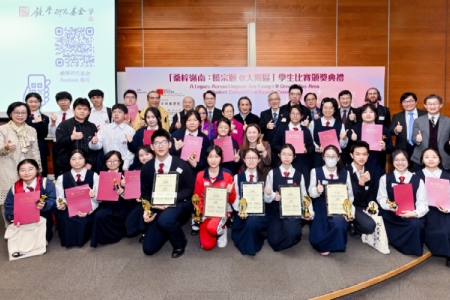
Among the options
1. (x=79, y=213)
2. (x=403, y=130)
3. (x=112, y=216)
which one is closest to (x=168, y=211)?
(x=112, y=216)

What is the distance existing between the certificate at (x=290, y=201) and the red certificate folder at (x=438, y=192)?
1.29 metres

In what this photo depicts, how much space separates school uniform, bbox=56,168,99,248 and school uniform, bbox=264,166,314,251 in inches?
75.0

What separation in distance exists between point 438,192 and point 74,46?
5888 millimetres

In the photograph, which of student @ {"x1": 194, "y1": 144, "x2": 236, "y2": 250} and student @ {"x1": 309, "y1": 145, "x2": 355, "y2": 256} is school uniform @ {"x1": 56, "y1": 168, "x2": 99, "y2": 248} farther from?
student @ {"x1": 309, "y1": 145, "x2": 355, "y2": 256}

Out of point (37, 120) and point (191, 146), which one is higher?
point (37, 120)

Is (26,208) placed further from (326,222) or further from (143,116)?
(326,222)

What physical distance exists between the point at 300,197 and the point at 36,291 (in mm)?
2499

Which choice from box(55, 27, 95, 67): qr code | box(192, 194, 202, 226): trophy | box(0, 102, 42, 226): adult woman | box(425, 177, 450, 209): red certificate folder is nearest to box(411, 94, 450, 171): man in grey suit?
box(425, 177, 450, 209): red certificate folder

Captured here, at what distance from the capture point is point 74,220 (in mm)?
3850

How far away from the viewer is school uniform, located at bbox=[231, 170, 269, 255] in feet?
11.9

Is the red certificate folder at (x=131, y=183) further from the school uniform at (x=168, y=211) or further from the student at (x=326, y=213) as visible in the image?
the student at (x=326, y=213)

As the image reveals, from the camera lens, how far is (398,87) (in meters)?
6.66

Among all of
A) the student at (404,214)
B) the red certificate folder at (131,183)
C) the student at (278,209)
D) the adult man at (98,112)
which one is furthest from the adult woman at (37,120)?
the student at (404,214)

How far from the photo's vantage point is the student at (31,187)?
3.74m
